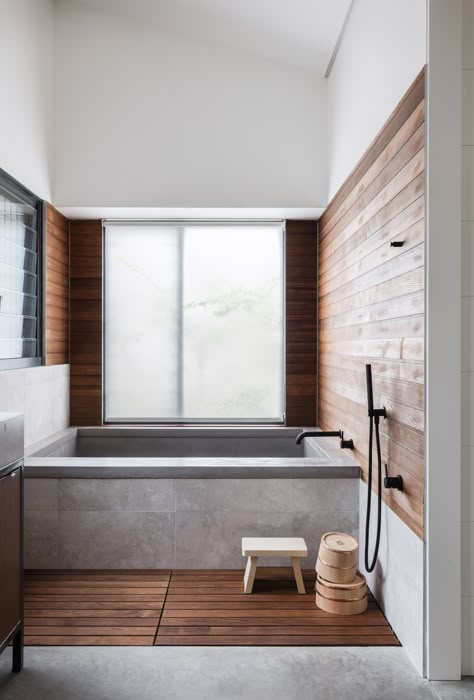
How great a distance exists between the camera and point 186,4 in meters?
3.44

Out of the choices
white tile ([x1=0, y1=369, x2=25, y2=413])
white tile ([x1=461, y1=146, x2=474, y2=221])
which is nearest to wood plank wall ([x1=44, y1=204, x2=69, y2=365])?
white tile ([x1=0, y1=369, x2=25, y2=413])

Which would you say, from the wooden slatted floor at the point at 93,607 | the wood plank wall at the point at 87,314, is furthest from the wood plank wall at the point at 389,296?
the wood plank wall at the point at 87,314

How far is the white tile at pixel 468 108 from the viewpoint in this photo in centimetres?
198

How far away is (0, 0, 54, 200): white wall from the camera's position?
3042 mm

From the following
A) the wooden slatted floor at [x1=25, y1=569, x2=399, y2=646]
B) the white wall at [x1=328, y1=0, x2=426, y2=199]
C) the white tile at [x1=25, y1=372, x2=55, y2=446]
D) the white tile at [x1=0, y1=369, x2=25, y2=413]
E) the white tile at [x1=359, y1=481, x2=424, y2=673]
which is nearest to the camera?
the white tile at [x1=359, y1=481, x2=424, y2=673]

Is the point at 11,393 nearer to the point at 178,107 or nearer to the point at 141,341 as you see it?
the point at 141,341

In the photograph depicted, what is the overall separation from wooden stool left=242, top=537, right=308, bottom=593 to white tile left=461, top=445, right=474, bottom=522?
89 cm

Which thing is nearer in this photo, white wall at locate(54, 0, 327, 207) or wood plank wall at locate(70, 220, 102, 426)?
white wall at locate(54, 0, 327, 207)

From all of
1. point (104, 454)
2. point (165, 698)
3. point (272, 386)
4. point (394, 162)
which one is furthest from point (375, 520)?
point (104, 454)

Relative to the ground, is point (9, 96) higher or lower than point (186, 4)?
lower

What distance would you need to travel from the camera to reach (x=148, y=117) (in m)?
3.81

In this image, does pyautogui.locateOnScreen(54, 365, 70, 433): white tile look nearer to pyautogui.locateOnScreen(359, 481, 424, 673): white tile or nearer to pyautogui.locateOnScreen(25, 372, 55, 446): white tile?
pyautogui.locateOnScreen(25, 372, 55, 446): white tile

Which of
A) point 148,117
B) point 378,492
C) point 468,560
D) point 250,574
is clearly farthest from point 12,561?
point 148,117

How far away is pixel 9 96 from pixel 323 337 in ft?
7.94
